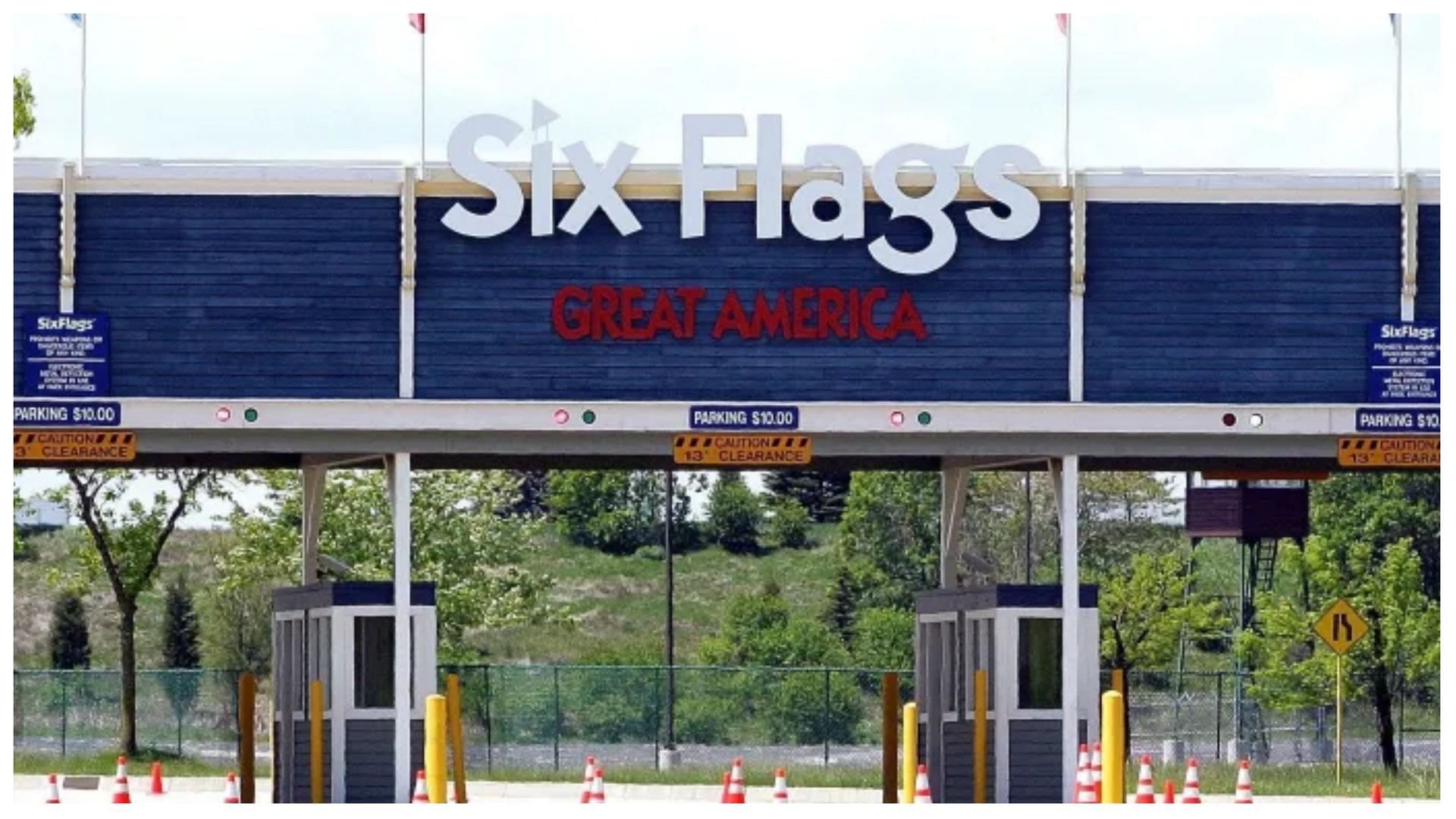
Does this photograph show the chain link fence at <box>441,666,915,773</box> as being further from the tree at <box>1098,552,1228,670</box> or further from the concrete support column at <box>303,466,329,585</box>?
the concrete support column at <box>303,466,329,585</box>

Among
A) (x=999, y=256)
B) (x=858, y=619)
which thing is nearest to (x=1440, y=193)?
(x=999, y=256)

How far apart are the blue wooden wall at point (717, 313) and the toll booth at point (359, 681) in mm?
2407

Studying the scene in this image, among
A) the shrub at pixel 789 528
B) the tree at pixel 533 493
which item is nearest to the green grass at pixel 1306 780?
the shrub at pixel 789 528

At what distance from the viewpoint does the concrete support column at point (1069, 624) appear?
31.7 meters

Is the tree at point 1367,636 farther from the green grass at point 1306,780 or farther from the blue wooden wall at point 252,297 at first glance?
the blue wooden wall at point 252,297

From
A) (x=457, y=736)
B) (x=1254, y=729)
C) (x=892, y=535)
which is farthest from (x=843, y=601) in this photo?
(x=457, y=736)

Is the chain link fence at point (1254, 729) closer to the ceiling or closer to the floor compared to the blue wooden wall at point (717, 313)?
closer to the floor

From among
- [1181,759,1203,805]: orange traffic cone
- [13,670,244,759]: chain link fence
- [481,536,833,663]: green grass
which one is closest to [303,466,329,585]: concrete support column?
[1181,759,1203,805]: orange traffic cone

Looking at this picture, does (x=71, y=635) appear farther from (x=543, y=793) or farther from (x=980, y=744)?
(x=980, y=744)

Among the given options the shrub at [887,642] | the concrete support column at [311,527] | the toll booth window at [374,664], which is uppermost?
the concrete support column at [311,527]

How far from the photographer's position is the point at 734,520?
103875mm

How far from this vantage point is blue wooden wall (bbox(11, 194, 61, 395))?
31094mm

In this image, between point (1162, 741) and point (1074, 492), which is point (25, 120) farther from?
point (1162, 741)

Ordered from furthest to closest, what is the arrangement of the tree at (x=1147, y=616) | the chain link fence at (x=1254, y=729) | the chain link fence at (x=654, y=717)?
the tree at (x=1147, y=616) → the chain link fence at (x=1254, y=729) → the chain link fence at (x=654, y=717)
